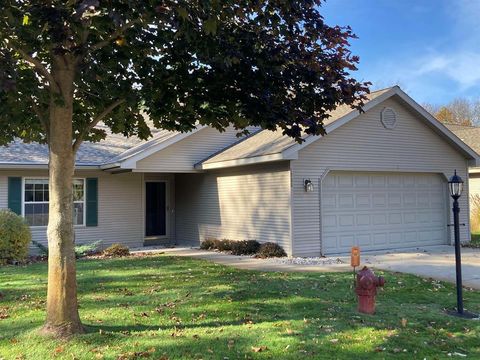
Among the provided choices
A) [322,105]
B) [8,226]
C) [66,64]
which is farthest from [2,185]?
[322,105]

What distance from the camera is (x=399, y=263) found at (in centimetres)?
1206

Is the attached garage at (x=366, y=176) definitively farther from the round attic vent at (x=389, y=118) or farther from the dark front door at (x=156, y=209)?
the dark front door at (x=156, y=209)

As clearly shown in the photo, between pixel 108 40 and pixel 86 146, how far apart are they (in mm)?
11870

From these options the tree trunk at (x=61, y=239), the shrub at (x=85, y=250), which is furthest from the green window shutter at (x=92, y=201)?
the tree trunk at (x=61, y=239)

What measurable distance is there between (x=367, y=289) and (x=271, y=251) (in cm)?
644

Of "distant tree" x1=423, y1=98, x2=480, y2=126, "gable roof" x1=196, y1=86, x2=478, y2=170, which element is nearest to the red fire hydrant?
"gable roof" x1=196, y1=86, x2=478, y2=170

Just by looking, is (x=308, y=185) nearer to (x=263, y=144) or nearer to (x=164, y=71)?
(x=263, y=144)

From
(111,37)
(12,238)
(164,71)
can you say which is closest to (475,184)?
(12,238)

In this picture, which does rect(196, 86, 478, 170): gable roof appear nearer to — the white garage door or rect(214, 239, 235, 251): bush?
the white garage door

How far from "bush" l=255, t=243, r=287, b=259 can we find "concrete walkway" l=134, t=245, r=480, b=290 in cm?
38

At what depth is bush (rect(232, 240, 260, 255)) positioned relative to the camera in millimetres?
13977

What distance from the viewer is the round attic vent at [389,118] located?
49.0 ft

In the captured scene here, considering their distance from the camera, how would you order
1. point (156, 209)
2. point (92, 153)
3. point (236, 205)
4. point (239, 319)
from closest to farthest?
point (239, 319)
point (236, 205)
point (92, 153)
point (156, 209)

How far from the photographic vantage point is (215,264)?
11930mm
